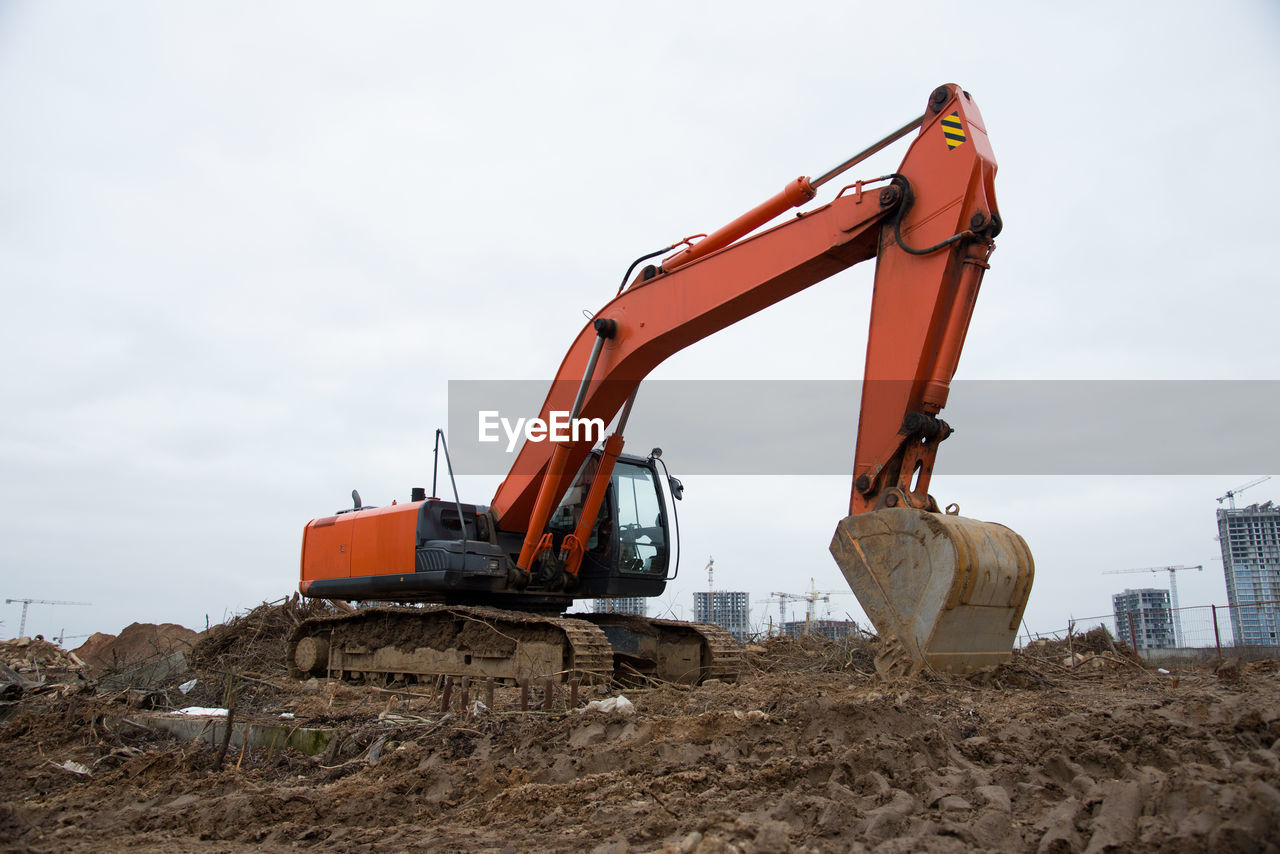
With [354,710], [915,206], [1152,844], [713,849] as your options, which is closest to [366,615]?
[354,710]

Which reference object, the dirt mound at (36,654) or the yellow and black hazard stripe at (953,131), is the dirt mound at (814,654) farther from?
the dirt mound at (36,654)

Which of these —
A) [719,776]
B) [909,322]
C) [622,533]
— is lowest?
[719,776]

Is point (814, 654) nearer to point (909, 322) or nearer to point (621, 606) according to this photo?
point (621, 606)

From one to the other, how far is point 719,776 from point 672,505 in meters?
5.57

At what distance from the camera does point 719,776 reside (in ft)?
11.8

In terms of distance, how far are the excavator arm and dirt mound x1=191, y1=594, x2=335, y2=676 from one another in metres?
7.34

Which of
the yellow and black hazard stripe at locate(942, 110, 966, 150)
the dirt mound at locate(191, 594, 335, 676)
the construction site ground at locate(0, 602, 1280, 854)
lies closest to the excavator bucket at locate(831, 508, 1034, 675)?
the construction site ground at locate(0, 602, 1280, 854)

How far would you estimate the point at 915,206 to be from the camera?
5918mm

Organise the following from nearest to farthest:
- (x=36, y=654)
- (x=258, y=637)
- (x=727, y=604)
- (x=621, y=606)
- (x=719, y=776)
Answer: (x=719, y=776), (x=621, y=606), (x=258, y=637), (x=36, y=654), (x=727, y=604)

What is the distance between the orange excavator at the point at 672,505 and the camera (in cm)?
534

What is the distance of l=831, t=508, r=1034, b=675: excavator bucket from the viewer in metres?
5.08

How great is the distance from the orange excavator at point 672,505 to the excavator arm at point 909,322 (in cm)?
1

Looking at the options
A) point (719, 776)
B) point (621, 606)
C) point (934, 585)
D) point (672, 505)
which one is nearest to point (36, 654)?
point (621, 606)

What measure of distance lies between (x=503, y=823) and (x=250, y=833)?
43.1 inches
